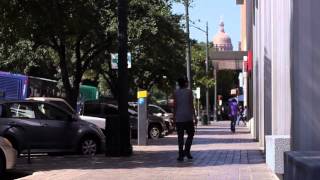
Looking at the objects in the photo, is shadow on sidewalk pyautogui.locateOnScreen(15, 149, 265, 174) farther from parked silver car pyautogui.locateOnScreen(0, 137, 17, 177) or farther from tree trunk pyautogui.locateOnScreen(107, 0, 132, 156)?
parked silver car pyautogui.locateOnScreen(0, 137, 17, 177)

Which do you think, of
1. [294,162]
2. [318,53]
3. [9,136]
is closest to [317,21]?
[318,53]

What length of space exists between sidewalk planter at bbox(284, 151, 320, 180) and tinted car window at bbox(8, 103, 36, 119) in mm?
10674

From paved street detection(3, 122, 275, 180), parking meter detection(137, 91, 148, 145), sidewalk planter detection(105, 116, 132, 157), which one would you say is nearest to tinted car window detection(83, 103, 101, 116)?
parking meter detection(137, 91, 148, 145)

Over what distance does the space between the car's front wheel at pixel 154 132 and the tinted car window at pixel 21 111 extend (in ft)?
35.6

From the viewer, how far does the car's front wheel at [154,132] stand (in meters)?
27.3

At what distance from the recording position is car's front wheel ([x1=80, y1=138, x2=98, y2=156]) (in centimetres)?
1762

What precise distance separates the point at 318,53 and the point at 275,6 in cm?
343

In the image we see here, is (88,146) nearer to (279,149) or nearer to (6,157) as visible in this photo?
(6,157)

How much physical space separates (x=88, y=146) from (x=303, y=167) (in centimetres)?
1247

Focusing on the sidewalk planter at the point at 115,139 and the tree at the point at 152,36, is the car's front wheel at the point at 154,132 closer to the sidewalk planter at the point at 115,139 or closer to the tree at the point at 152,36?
the tree at the point at 152,36

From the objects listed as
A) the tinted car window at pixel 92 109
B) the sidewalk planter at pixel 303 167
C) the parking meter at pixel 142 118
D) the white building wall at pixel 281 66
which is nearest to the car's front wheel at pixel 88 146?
the parking meter at pixel 142 118

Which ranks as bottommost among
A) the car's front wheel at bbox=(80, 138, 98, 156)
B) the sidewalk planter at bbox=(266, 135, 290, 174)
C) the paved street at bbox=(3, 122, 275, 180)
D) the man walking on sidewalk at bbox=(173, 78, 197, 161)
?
the paved street at bbox=(3, 122, 275, 180)

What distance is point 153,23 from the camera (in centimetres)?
2900

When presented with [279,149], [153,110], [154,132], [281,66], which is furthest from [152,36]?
[279,149]
